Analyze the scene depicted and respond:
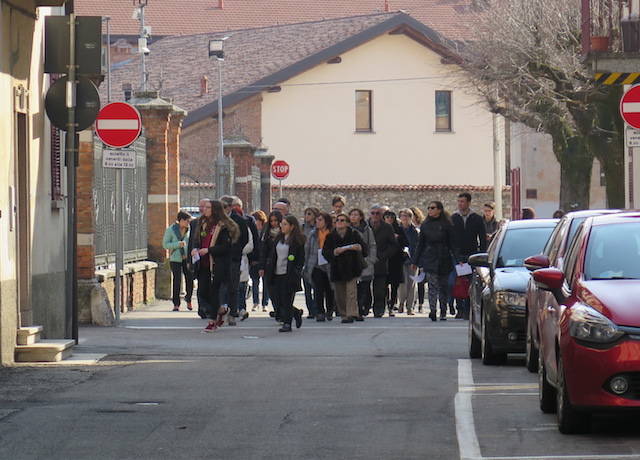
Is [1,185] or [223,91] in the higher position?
[223,91]

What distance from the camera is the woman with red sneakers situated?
2042 cm

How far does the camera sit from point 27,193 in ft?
52.7

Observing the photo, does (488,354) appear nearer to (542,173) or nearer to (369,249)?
(369,249)

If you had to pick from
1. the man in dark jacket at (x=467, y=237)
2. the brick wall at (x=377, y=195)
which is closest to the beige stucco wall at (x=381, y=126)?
the brick wall at (x=377, y=195)

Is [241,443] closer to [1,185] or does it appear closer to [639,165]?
Result: [1,185]

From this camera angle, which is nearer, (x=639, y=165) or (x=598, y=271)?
(x=598, y=271)

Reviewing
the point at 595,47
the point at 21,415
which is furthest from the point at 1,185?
the point at 595,47

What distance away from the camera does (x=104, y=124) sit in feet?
66.8

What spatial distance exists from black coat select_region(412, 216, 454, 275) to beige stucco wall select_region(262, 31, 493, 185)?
126 ft

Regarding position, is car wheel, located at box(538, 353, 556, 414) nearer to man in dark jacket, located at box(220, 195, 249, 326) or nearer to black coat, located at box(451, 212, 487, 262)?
man in dark jacket, located at box(220, 195, 249, 326)

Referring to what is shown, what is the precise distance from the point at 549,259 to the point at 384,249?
1255 centimetres

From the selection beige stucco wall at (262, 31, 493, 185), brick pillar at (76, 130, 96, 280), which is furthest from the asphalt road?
beige stucco wall at (262, 31, 493, 185)

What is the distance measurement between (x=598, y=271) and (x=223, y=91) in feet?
176

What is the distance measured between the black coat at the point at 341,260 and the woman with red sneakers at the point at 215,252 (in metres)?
2.45
